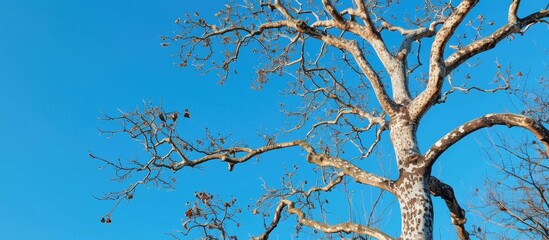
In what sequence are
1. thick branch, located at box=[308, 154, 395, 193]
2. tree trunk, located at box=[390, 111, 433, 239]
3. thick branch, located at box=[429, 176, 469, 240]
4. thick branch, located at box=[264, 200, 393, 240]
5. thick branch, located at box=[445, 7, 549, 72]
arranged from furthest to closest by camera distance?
thick branch, located at box=[445, 7, 549, 72], thick branch, located at box=[429, 176, 469, 240], thick branch, located at box=[308, 154, 395, 193], thick branch, located at box=[264, 200, 393, 240], tree trunk, located at box=[390, 111, 433, 239]

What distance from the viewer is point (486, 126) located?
473cm

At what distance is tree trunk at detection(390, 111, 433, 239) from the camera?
4.54 meters

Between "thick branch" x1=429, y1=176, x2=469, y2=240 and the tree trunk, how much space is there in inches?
12.9

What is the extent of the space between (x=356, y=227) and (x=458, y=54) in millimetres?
2270

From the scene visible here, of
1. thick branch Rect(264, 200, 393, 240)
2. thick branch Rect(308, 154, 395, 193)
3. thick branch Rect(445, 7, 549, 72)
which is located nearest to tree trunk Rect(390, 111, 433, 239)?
thick branch Rect(308, 154, 395, 193)

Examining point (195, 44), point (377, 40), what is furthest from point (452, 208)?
point (195, 44)

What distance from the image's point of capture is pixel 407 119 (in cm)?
532

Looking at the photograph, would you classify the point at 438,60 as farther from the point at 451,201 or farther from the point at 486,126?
the point at 451,201

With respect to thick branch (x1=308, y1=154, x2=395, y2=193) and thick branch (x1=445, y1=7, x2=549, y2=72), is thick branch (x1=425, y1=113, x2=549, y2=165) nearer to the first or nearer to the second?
thick branch (x1=308, y1=154, x2=395, y2=193)

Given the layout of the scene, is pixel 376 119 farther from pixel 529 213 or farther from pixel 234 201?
A: pixel 529 213

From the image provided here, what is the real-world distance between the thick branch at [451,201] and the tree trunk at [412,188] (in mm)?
327

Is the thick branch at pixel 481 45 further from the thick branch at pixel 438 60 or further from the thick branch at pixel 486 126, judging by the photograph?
the thick branch at pixel 486 126

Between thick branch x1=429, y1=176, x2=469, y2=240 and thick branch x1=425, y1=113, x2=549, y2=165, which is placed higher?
thick branch x1=425, y1=113, x2=549, y2=165

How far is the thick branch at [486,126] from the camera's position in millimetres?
4562
